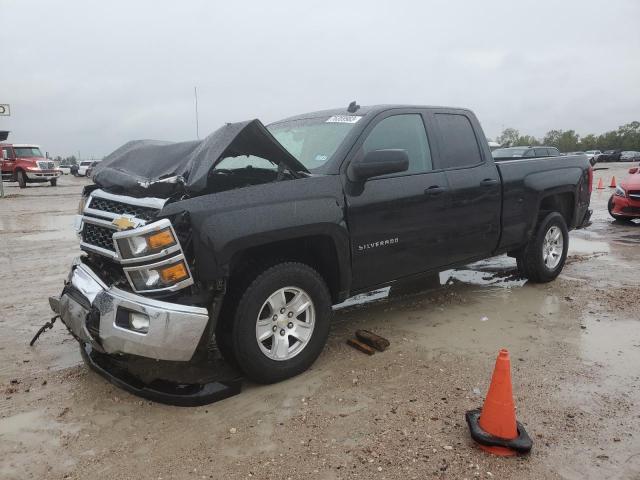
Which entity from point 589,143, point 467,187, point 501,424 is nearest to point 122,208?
point 501,424

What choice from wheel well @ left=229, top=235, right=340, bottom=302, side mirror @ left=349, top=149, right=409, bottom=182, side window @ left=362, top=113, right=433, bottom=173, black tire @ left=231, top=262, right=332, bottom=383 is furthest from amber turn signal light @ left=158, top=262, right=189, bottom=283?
side window @ left=362, top=113, right=433, bottom=173

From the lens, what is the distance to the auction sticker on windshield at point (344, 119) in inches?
163

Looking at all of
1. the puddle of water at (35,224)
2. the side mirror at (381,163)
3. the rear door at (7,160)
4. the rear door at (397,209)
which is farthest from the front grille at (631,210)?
the rear door at (7,160)

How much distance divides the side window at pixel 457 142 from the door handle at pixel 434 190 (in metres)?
0.26

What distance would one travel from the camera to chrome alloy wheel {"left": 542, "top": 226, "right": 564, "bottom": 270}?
19.1ft

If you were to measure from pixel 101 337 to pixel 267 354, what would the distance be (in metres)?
1.04

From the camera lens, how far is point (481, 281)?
618 cm

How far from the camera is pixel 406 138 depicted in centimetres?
437

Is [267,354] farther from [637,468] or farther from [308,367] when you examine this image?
[637,468]

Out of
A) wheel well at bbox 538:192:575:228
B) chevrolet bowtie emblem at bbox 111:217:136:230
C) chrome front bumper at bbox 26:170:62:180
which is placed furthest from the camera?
chrome front bumper at bbox 26:170:62:180

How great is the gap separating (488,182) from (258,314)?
2.79 m

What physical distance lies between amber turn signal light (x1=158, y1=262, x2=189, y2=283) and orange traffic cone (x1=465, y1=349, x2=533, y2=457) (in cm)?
185

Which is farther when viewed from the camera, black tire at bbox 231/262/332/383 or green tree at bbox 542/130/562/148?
green tree at bbox 542/130/562/148

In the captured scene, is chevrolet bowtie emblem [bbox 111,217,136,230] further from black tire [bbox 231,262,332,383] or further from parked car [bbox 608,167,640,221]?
parked car [bbox 608,167,640,221]
